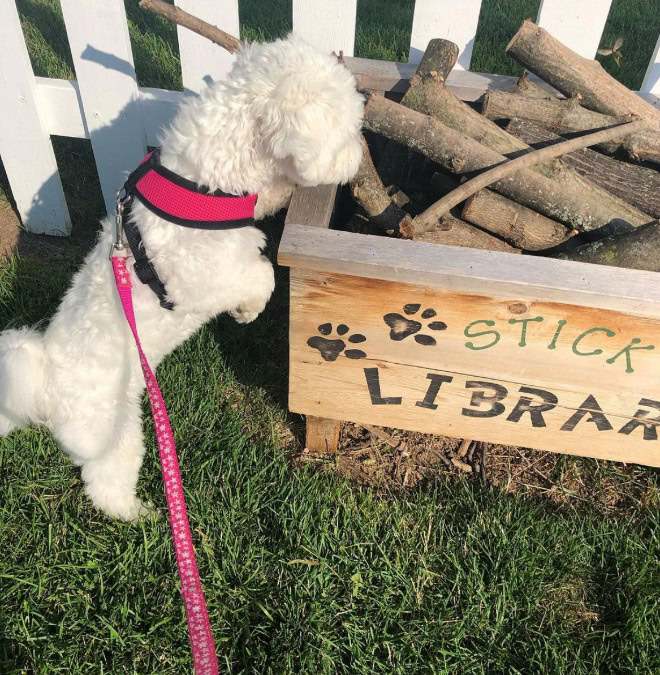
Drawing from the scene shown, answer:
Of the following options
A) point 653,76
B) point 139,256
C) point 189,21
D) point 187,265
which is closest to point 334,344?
point 187,265

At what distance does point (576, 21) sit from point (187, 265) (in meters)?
2.08

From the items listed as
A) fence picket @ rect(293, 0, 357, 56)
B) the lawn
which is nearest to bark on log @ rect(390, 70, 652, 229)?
fence picket @ rect(293, 0, 357, 56)

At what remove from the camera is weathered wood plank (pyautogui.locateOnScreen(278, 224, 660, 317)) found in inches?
65.2

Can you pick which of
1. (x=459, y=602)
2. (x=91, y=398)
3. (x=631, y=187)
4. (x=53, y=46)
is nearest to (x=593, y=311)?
(x=631, y=187)

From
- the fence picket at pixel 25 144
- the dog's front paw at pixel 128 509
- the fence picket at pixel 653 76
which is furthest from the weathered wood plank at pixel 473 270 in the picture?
the fence picket at pixel 25 144

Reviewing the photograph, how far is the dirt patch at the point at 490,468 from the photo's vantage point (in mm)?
2477

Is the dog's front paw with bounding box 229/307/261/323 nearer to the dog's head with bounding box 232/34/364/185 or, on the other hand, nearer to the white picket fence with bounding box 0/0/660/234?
the dog's head with bounding box 232/34/364/185

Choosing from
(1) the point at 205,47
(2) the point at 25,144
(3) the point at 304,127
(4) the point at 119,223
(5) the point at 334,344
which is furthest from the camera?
(2) the point at 25,144

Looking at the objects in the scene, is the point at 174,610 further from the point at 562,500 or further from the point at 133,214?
the point at 562,500

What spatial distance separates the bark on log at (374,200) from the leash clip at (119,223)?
0.79m

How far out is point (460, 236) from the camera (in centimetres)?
214

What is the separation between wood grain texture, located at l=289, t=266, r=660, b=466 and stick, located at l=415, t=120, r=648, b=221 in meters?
0.32

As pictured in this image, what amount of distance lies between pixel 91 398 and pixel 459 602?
1.47m

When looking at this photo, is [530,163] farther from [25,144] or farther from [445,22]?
[25,144]
